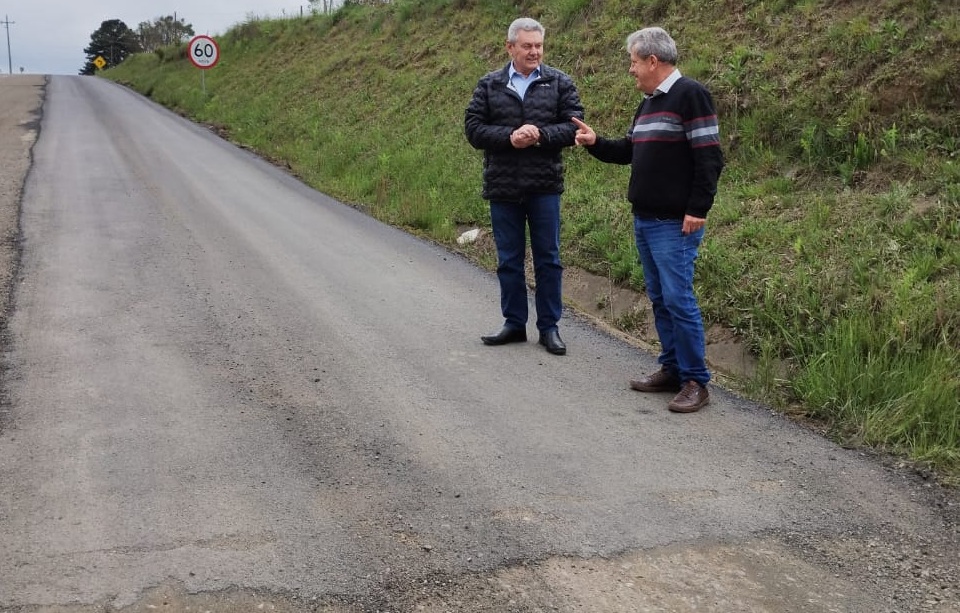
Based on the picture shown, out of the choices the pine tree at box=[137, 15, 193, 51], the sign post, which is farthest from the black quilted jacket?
the pine tree at box=[137, 15, 193, 51]

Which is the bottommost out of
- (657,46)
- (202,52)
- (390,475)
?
(390,475)

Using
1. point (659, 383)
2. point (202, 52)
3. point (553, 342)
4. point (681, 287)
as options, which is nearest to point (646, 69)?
point (681, 287)

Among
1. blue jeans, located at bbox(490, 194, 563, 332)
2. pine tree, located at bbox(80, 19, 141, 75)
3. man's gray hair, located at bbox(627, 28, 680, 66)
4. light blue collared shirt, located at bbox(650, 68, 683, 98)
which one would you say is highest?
pine tree, located at bbox(80, 19, 141, 75)

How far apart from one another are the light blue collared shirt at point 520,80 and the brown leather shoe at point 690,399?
7.48 ft

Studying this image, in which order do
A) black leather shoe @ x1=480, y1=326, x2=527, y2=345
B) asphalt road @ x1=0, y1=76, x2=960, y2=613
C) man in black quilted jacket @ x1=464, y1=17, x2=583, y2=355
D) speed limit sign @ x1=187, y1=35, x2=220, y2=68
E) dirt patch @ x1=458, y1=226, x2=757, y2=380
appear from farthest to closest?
1. speed limit sign @ x1=187, y1=35, x2=220, y2=68
2. black leather shoe @ x1=480, y1=326, x2=527, y2=345
3. dirt patch @ x1=458, y1=226, x2=757, y2=380
4. man in black quilted jacket @ x1=464, y1=17, x2=583, y2=355
5. asphalt road @ x1=0, y1=76, x2=960, y2=613

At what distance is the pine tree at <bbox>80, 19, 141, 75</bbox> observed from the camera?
280 feet

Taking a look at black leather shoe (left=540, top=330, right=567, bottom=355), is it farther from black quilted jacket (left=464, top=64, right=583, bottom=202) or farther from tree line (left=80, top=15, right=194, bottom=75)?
tree line (left=80, top=15, right=194, bottom=75)

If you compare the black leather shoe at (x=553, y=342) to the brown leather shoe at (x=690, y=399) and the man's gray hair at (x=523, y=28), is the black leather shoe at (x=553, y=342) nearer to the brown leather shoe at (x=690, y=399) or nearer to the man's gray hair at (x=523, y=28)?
the brown leather shoe at (x=690, y=399)

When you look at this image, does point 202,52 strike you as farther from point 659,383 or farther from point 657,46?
point 659,383

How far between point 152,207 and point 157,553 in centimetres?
842

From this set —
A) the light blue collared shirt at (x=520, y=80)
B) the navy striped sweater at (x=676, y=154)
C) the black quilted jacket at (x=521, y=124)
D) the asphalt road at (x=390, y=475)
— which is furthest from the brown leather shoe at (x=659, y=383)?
the light blue collared shirt at (x=520, y=80)

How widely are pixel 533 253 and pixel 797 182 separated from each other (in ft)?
10.8

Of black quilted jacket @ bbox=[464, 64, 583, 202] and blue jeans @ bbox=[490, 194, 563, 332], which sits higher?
black quilted jacket @ bbox=[464, 64, 583, 202]

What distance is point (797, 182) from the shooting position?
26.4ft
